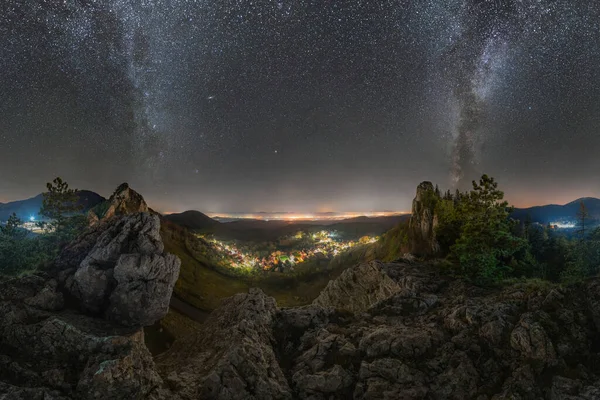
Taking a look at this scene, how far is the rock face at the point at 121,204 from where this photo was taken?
87.8 meters

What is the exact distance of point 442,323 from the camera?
78.1 ft

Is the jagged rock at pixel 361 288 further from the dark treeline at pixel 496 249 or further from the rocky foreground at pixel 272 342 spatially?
the rocky foreground at pixel 272 342

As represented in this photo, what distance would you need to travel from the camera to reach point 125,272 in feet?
85.6

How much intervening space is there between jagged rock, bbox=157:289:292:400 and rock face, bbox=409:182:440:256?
40.4 meters

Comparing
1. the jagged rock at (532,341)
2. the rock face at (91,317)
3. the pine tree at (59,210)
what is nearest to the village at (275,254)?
the pine tree at (59,210)

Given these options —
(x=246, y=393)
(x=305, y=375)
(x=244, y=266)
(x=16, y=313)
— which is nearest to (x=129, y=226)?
(x=16, y=313)

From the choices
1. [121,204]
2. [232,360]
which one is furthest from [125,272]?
[121,204]

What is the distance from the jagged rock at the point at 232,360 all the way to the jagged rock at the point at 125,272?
17.6 ft

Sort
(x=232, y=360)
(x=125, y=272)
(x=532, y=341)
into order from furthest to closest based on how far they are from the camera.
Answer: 1. (x=125, y=272)
2. (x=232, y=360)
3. (x=532, y=341)

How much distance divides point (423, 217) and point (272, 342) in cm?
5259

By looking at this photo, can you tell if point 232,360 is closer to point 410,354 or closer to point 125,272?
point 410,354

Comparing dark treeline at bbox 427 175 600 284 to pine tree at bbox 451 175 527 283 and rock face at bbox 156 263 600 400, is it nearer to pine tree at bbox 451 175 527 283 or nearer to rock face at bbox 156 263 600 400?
pine tree at bbox 451 175 527 283

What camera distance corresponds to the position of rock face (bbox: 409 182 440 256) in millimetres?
60744

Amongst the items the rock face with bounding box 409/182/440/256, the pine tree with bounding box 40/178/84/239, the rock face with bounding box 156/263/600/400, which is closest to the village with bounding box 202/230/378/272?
the rock face with bounding box 409/182/440/256
